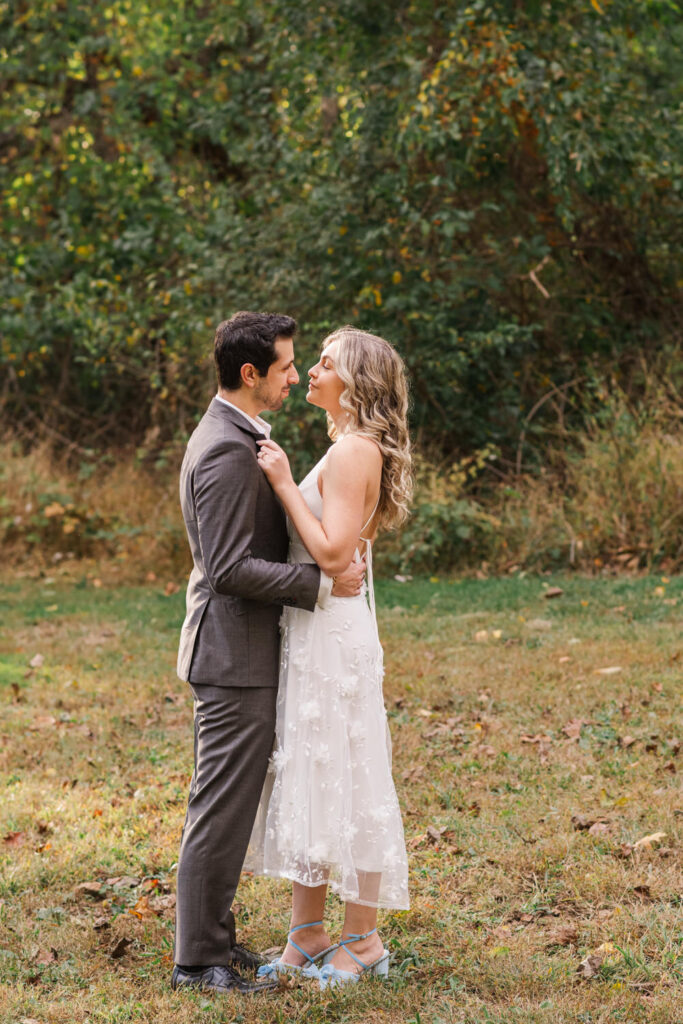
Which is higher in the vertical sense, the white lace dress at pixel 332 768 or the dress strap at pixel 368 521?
the dress strap at pixel 368 521

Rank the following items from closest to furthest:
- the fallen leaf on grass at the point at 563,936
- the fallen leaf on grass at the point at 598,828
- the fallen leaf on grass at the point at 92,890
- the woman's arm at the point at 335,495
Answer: the woman's arm at the point at 335,495, the fallen leaf on grass at the point at 563,936, the fallen leaf on grass at the point at 92,890, the fallen leaf on grass at the point at 598,828

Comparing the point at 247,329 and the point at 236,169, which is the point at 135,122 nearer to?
the point at 236,169

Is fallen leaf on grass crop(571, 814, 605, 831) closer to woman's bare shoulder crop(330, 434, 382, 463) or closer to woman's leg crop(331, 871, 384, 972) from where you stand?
woman's leg crop(331, 871, 384, 972)

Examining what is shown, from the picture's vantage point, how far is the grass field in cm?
371

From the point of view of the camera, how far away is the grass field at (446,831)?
12.2 feet

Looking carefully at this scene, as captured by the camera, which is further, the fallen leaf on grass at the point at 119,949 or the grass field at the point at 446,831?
the fallen leaf on grass at the point at 119,949

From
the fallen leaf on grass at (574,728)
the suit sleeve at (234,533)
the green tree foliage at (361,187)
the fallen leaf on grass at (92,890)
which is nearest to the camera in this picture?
the suit sleeve at (234,533)

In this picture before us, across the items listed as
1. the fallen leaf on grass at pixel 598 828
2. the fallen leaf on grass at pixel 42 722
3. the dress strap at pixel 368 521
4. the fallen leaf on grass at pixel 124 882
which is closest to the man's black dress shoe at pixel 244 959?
the fallen leaf on grass at pixel 124 882

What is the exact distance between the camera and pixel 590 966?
12.5 feet

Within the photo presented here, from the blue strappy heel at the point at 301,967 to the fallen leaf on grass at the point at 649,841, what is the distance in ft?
5.01

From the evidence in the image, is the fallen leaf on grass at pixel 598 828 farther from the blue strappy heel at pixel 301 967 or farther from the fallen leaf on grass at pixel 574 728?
the blue strappy heel at pixel 301 967

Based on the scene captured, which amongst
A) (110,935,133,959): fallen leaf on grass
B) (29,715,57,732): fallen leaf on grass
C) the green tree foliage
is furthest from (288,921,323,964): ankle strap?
the green tree foliage

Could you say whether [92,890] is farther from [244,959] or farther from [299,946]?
[299,946]

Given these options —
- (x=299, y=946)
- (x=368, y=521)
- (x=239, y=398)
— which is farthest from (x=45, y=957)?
(x=239, y=398)
